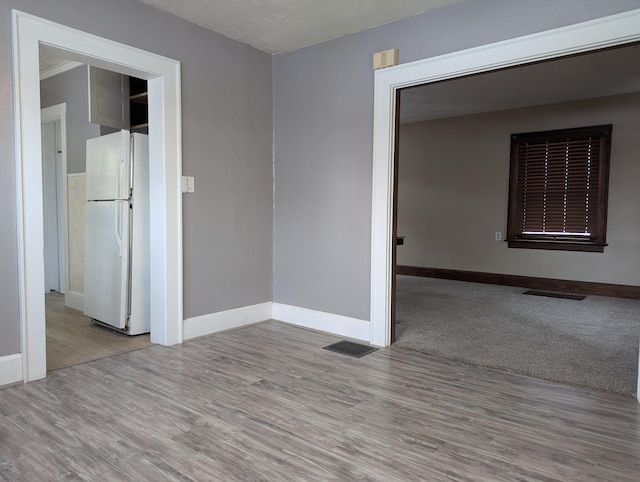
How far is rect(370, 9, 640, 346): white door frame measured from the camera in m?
2.52

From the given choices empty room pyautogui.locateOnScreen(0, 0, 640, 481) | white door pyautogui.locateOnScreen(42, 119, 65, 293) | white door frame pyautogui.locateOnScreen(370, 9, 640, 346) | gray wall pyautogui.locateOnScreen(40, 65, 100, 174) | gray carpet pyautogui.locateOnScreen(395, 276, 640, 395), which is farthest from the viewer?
white door pyautogui.locateOnScreen(42, 119, 65, 293)

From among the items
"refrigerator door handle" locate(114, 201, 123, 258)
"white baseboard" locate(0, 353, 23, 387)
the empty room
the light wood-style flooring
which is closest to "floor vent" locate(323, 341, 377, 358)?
the empty room

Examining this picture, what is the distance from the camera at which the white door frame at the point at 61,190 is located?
4918 mm

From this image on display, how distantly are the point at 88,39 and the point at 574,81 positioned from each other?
16.1 feet

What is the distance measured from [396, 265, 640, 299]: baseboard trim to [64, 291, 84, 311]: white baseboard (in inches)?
193

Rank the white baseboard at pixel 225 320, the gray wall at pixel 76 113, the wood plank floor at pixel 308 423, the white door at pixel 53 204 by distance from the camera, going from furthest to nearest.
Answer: the white door at pixel 53 204
the gray wall at pixel 76 113
the white baseboard at pixel 225 320
the wood plank floor at pixel 308 423

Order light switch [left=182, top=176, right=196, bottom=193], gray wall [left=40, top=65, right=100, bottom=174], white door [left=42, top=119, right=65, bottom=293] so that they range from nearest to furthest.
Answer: light switch [left=182, top=176, right=196, bottom=193] < gray wall [left=40, top=65, right=100, bottom=174] < white door [left=42, top=119, right=65, bottom=293]

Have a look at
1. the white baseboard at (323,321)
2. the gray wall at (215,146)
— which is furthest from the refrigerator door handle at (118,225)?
the white baseboard at (323,321)

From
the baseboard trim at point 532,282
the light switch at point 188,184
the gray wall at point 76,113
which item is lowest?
the baseboard trim at point 532,282

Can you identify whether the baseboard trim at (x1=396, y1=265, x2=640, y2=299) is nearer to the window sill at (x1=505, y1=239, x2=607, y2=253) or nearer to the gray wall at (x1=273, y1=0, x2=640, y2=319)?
the window sill at (x1=505, y1=239, x2=607, y2=253)

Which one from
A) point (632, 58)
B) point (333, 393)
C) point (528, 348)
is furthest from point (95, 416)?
point (632, 58)

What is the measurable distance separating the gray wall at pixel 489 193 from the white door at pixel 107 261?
5.02 m

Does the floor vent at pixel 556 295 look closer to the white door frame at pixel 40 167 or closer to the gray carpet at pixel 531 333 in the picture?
the gray carpet at pixel 531 333

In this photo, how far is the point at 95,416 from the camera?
7.39 feet
